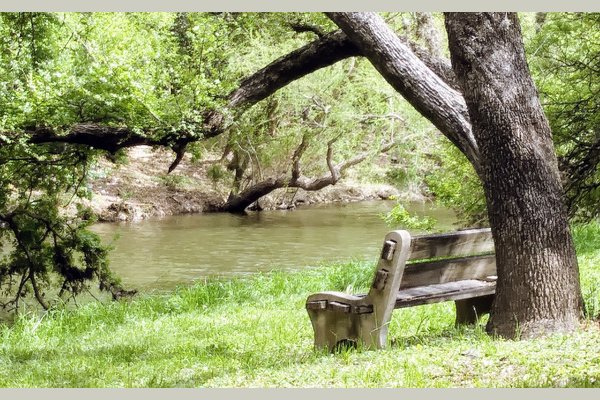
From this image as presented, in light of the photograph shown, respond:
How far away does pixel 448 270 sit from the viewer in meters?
7.26

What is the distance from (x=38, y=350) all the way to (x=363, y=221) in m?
21.1

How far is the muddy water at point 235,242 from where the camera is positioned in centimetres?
1919

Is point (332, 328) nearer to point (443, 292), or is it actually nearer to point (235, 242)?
point (443, 292)

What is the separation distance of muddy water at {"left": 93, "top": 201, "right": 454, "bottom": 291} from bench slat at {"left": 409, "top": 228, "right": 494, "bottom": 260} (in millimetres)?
10213

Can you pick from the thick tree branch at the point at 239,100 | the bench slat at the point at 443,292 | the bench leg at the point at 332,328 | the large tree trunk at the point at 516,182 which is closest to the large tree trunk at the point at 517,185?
the large tree trunk at the point at 516,182

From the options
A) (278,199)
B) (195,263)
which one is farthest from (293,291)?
(278,199)

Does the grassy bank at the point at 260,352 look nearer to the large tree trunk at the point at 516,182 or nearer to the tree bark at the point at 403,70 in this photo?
the large tree trunk at the point at 516,182

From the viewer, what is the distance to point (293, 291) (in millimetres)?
13953

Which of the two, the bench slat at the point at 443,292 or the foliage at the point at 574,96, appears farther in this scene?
the foliage at the point at 574,96

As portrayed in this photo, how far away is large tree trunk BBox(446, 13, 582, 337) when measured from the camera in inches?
265

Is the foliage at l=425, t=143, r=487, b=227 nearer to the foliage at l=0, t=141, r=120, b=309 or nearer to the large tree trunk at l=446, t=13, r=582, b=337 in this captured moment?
the foliage at l=0, t=141, r=120, b=309

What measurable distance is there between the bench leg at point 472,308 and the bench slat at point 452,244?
47 cm

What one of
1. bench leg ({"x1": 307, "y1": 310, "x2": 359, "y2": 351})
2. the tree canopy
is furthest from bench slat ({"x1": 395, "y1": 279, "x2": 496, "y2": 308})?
the tree canopy

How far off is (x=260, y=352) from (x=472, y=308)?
2.02 metres
